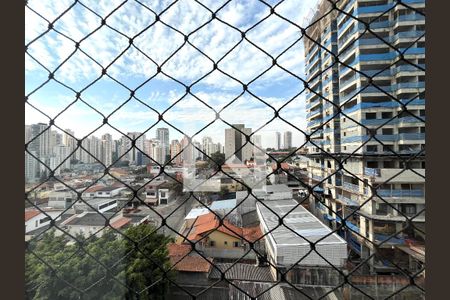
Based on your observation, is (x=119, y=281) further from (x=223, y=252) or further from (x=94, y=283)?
(x=223, y=252)

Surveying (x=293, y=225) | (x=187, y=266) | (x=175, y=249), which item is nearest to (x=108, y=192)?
(x=175, y=249)

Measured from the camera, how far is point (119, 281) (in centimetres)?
63

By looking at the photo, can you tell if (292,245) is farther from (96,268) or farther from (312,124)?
(96,268)

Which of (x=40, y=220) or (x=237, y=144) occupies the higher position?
(x=237, y=144)

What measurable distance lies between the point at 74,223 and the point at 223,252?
46 centimetres

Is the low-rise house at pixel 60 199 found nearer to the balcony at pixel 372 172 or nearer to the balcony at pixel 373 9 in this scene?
the balcony at pixel 372 172

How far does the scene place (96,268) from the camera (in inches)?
26.2

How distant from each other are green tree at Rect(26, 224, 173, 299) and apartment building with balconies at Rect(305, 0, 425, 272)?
0.52 metres

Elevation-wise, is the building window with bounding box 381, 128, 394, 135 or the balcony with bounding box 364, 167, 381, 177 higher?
the building window with bounding box 381, 128, 394, 135

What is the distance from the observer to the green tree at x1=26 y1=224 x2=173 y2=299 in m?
0.60

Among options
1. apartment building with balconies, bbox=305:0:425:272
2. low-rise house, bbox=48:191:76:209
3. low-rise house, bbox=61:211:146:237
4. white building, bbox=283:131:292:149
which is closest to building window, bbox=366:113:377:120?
apartment building with balconies, bbox=305:0:425:272

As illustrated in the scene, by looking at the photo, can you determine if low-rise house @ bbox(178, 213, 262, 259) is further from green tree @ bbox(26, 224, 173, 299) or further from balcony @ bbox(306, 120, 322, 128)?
balcony @ bbox(306, 120, 322, 128)

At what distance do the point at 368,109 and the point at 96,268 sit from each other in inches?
36.1

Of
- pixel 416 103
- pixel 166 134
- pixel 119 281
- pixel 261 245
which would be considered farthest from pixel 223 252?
pixel 416 103
